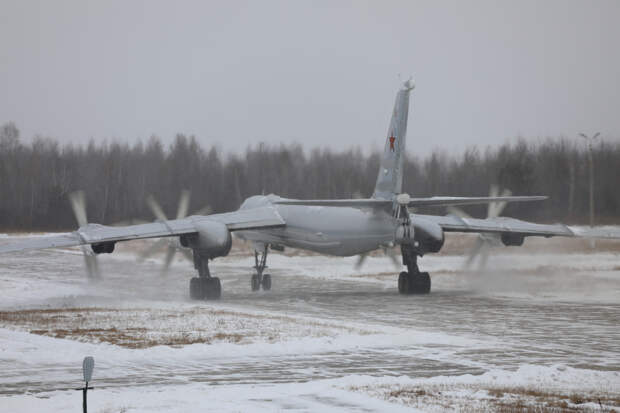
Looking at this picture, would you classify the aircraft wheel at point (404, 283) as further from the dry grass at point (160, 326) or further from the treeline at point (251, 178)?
the treeline at point (251, 178)

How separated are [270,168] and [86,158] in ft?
71.7

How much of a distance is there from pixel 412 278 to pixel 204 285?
22.1ft

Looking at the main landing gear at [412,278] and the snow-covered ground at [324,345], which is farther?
the main landing gear at [412,278]

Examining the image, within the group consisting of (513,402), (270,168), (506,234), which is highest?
(270,168)

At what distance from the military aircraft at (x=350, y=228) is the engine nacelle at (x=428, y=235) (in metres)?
0.03

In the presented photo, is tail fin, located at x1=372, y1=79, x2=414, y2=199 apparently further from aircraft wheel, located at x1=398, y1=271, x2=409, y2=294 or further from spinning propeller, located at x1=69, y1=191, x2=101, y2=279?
spinning propeller, located at x1=69, y1=191, x2=101, y2=279

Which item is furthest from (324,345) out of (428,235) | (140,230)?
(428,235)

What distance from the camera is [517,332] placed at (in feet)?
60.6

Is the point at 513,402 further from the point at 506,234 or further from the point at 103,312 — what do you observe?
the point at 506,234

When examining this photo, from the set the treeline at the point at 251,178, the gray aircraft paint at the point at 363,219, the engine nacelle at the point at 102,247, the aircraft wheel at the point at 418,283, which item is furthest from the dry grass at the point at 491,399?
the treeline at the point at 251,178

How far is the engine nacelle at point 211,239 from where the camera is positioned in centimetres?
2691

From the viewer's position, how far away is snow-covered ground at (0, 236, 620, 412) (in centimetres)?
1145

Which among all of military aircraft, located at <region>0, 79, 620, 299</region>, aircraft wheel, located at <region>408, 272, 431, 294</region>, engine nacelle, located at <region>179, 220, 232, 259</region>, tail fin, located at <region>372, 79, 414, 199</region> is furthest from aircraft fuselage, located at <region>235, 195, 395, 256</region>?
engine nacelle, located at <region>179, 220, 232, 259</region>

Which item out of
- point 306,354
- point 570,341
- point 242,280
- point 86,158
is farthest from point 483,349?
point 86,158
